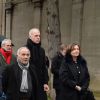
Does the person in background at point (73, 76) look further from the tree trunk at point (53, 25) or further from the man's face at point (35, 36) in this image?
the tree trunk at point (53, 25)

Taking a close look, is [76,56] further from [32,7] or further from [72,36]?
[32,7]

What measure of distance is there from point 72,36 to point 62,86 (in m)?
11.4

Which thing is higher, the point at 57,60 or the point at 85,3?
the point at 85,3

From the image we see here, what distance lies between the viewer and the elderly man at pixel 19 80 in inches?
338

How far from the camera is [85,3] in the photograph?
21188 millimetres

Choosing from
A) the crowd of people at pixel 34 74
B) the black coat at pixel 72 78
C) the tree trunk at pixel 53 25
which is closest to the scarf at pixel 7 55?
the crowd of people at pixel 34 74

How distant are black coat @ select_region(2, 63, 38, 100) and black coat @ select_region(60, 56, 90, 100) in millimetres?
1534

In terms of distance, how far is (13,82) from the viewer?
8.61m

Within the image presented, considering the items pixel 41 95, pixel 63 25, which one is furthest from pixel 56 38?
pixel 41 95

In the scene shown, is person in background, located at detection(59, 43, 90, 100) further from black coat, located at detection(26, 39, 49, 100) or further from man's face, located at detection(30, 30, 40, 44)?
man's face, located at detection(30, 30, 40, 44)

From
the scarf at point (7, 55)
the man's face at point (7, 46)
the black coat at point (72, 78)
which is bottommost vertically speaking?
the black coat at point (72, 78)

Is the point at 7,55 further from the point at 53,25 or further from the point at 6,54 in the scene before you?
the point at 53,25

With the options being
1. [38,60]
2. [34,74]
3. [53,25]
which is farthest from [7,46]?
[53,25]

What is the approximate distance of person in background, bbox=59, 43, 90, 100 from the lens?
33.6 ft
